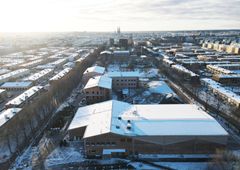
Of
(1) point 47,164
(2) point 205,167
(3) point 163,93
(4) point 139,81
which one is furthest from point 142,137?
(4) point 139,81

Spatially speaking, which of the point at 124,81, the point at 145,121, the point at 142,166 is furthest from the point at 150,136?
the point at 124,81

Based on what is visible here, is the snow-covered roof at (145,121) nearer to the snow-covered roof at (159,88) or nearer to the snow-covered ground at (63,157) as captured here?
the snow-covered ground at (63,157)

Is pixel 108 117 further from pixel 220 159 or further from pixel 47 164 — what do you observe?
pixel 220 159

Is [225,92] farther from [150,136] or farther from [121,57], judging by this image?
[121,57]

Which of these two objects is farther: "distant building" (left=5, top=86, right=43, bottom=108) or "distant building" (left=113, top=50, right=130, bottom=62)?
"distant building" (left=113, top=50, right=130, bottom=62)

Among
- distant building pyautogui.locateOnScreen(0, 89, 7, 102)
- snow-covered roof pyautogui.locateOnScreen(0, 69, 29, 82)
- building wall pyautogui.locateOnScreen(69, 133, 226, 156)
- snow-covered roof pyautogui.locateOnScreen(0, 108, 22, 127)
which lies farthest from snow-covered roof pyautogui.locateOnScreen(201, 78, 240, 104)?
snow-covered roof pyautogui.locateOnScreen(0, 69, 29, 82)

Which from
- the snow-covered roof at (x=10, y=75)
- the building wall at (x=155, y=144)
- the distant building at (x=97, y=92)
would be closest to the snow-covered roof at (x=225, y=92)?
the building wall at (x=155, y=144)

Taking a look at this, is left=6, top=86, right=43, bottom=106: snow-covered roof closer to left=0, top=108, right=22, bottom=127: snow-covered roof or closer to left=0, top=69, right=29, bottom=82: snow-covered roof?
left=0, top=108, right=22, bottom=127: snow-covered roof
